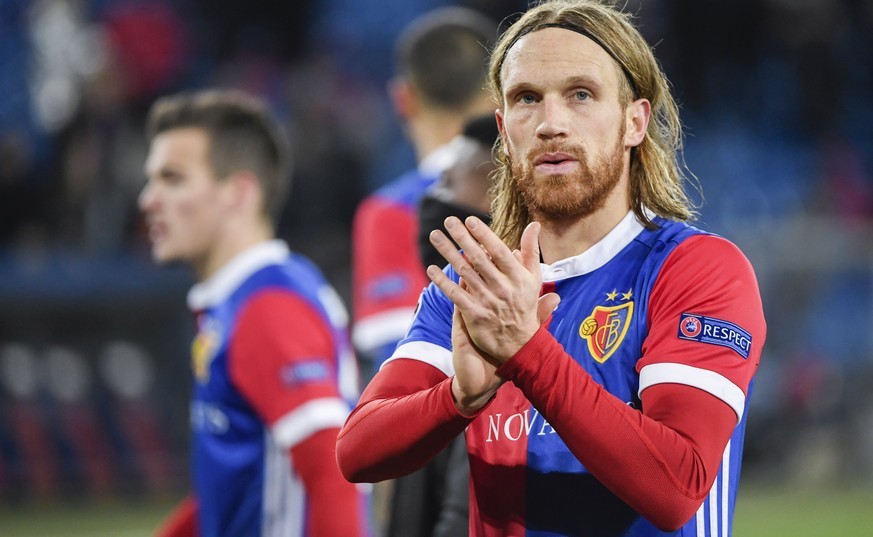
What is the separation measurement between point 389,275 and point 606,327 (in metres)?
2.72

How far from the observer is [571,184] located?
2447 millimetres

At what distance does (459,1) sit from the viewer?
1452cm

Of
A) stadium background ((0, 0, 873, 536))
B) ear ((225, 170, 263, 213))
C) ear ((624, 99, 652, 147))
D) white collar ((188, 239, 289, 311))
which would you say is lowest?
A: ear ((624, 99, 652, 147))

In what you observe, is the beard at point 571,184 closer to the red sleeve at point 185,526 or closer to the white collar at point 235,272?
the white collar at point 235,272

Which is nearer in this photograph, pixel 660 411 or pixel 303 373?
pixel 660 411

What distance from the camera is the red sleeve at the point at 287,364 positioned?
154 inches

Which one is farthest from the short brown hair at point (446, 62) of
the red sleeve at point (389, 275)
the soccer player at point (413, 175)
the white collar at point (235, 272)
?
the white collar at point (235, 272)

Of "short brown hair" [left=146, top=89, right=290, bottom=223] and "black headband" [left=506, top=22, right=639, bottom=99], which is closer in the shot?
"black headband" [left=506, top=22, right=639, bottom=99]

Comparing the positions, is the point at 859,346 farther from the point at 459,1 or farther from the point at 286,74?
the point at 286,74

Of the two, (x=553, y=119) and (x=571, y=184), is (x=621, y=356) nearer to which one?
(x=571, y=184)

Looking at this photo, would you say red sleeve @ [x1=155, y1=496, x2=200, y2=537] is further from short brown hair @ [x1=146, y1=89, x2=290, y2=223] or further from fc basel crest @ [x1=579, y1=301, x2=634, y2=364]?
fc basel crest @ [x1=579, y1=301, x2=634, y2=364]

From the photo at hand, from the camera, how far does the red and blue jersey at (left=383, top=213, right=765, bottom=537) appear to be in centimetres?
230

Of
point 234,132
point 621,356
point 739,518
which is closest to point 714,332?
point 621,356

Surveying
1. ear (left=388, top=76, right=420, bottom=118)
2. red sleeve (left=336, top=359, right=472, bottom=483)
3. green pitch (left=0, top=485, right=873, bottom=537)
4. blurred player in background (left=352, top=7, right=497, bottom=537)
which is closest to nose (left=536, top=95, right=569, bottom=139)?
red sleeve (left=336, top=359, right=472, bottom=483)
